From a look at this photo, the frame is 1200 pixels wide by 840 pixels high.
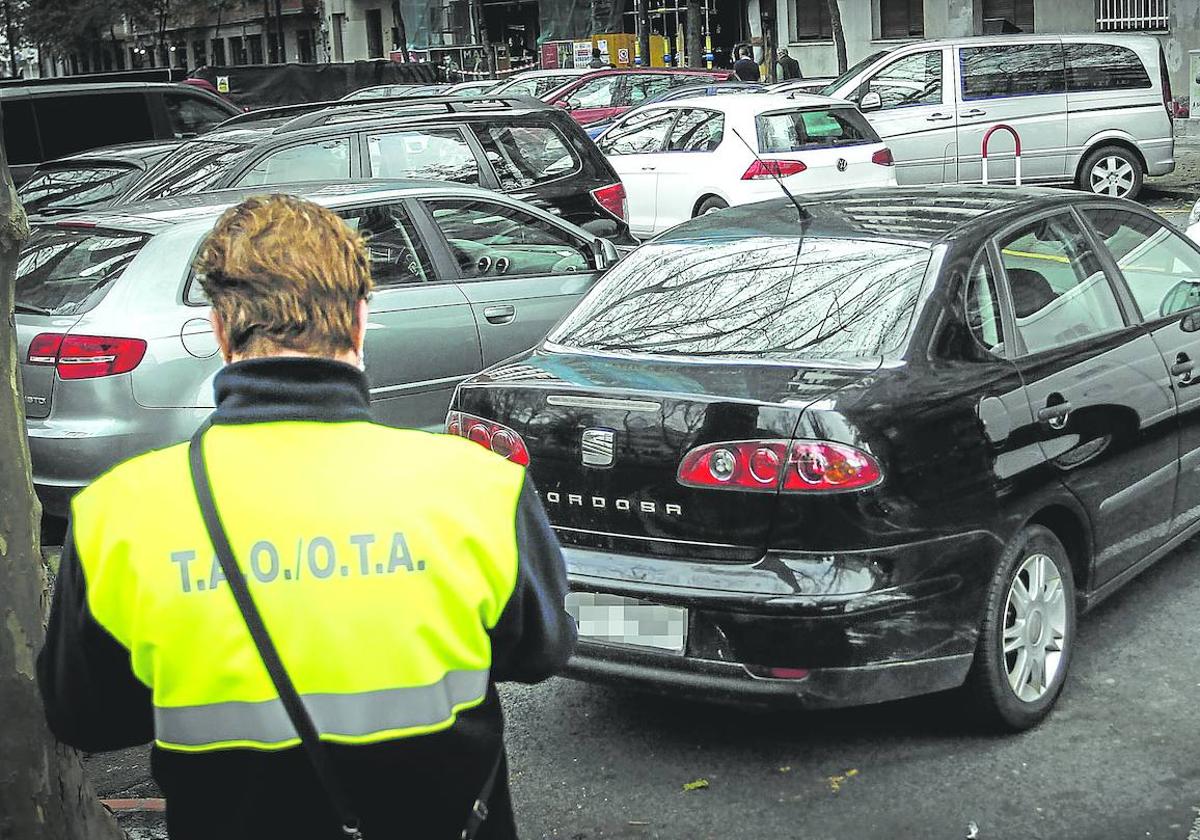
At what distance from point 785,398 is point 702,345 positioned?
60 centimetres

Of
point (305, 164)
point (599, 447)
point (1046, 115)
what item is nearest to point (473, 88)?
point (1046, 115)

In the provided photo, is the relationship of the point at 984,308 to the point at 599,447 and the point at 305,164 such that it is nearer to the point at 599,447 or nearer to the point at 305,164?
the point at 599,447

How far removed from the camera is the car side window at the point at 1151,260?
18.6 ft

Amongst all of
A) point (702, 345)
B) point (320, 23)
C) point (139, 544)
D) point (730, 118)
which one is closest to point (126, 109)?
point (730, 118)

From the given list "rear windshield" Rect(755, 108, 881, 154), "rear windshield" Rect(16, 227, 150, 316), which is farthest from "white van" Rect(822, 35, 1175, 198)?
"rear windshield" Rect(16, 227, 150, 316)

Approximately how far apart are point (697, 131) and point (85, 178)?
620 centimetres

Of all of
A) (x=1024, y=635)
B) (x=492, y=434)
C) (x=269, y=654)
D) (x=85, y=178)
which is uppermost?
(x=85, y=178)

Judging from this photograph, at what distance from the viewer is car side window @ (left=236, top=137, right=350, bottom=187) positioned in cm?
984

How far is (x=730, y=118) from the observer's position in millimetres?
15344

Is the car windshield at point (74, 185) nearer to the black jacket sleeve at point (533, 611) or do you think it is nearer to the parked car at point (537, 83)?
the black jacket sleeve at point (533, 611)

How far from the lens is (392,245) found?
7715 millimetres

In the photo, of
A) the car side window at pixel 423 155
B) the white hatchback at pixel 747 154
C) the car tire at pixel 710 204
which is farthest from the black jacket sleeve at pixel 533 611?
the car tire at pixel 710 204

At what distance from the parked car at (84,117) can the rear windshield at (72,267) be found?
7461 millimetres

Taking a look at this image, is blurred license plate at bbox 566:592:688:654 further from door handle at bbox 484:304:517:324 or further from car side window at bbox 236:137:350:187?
car side window at bbox 236:137:350:187
